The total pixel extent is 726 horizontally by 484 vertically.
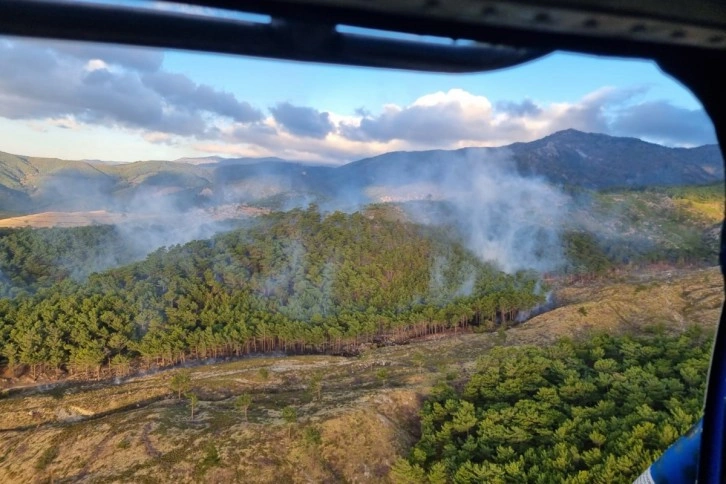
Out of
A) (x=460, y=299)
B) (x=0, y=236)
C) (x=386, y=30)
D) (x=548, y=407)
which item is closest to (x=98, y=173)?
(x=0, y=236)

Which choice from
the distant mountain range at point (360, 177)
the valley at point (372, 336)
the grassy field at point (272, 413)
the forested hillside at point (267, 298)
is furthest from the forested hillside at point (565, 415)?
the distant mountain range at point (360, 177)

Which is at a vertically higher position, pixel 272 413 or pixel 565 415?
pixel 565 415

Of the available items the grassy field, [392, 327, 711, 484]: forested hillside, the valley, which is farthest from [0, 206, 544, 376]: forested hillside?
[392, 327, 711, 484]: forested hillside

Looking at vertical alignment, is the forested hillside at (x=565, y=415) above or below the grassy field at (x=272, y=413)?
above

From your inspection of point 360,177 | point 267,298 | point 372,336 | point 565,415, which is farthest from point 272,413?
point 360,177

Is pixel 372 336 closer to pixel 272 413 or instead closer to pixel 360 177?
pixel 272 413

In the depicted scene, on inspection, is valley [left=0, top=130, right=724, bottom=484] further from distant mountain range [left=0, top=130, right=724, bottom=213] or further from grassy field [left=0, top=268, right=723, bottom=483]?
distant mountain range [left=0, top=130, right=724, bottom=213]

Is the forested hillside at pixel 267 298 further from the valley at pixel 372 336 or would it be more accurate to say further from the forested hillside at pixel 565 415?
the forested hillside at pixel 565 415
